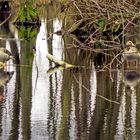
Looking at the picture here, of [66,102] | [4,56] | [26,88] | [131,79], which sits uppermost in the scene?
[4,56]

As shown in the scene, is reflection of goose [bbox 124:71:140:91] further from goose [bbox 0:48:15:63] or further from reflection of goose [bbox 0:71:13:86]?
goose [bbox 0:48:15:63]

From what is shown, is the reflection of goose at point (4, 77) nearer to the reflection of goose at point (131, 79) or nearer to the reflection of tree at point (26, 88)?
the reflection of tree at point (26, 88)

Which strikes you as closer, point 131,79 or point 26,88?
point 26,88

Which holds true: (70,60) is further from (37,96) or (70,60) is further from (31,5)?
(31,5)

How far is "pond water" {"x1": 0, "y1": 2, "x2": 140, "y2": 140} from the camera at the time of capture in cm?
1200

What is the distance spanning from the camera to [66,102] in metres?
14.9

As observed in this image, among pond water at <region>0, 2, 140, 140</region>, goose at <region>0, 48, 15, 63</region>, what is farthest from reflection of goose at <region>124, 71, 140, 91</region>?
goose at <region>0, 48, 15, 63</region>

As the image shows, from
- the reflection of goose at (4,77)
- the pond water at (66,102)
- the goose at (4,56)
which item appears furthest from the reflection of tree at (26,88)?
the goose at (4,56)

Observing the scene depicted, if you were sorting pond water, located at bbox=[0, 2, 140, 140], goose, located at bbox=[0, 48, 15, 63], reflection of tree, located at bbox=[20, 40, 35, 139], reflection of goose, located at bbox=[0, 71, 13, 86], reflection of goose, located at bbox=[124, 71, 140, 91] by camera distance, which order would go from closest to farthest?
pond water, located at bbox=[0, 2, 140, 140] < reflection of tree, located at bbox=[20, 40, 35, 139] < reflection of goose, located at bbox=[124, 71, 140, 91] < reflection of goose, located at bbox=[0, 71, 13, 86] < goose, located at bbox=[0, 48, 15, 63]

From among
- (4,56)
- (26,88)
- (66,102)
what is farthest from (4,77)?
(66,102)

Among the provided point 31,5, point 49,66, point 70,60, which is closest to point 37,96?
point 49,66

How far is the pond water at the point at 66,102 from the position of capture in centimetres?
1200

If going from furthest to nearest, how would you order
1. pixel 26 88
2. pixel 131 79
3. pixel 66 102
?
pixel 131 79, pixel 26 88, pixel 66 102

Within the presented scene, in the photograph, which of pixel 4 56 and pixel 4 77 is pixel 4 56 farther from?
pixel 4 77
